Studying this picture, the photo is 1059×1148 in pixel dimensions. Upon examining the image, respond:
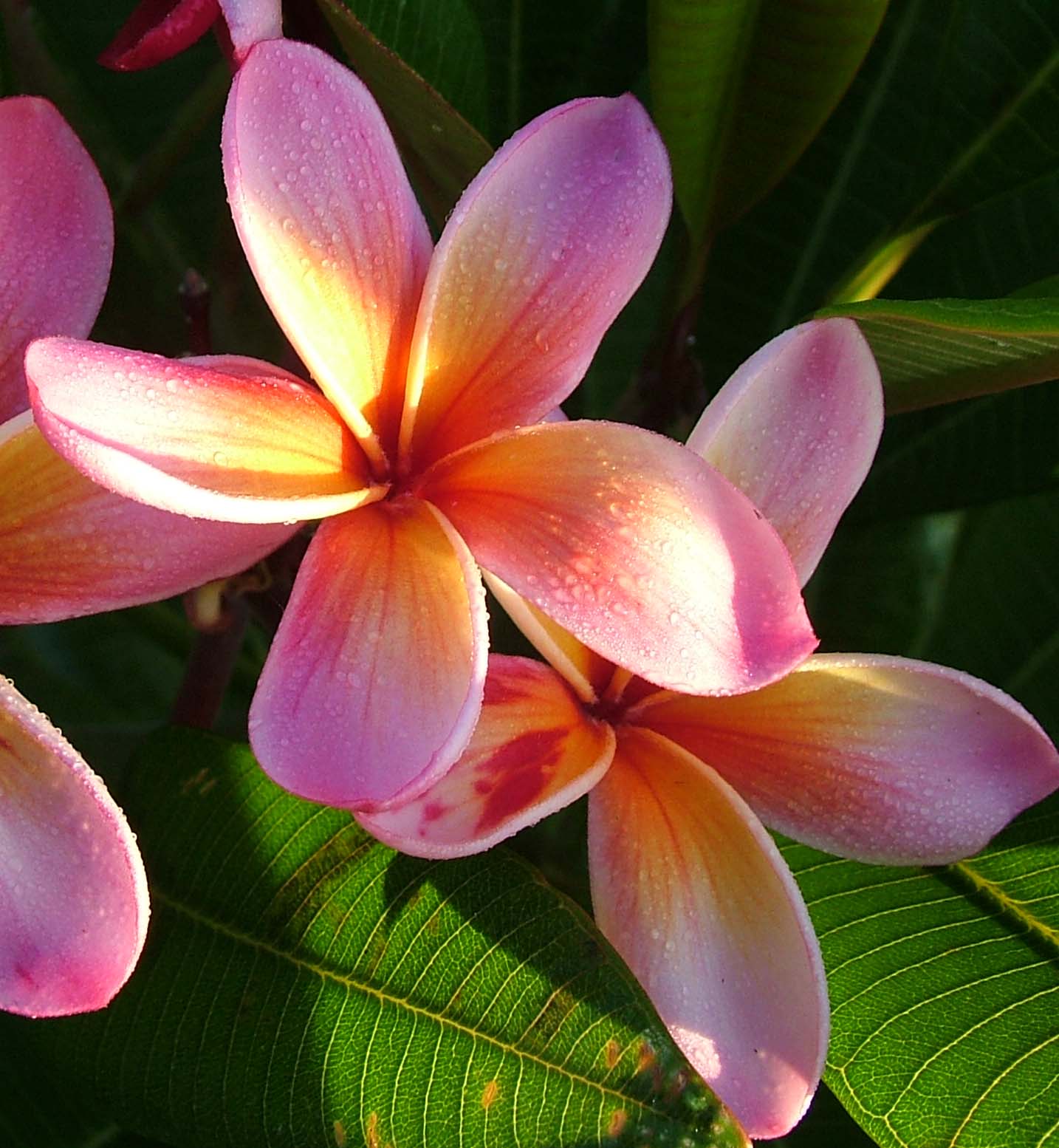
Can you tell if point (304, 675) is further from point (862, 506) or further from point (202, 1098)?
point (862, 506)

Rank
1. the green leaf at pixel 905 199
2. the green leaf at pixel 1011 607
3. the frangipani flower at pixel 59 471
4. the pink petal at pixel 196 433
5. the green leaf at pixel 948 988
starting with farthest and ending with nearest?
the green leaf at pixel 1011 607, the green leaf at pixel 905 199, the green leaf at pixel 948 988, the frangipani flower at pixel 59 471, the pink petal at pixel 196 433

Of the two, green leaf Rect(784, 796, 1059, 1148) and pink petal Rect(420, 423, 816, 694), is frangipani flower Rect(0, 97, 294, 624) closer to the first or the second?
pink petal Rect(420, 423, 816, 694)

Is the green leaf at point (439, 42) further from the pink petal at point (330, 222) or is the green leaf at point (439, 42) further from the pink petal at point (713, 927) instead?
the pink petal at point (713, 927)

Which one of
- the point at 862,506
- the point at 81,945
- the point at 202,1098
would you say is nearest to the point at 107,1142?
the point at 202,1098

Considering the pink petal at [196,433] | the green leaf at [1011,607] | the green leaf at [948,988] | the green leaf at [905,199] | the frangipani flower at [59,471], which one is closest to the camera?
the pink petal at [196,433]

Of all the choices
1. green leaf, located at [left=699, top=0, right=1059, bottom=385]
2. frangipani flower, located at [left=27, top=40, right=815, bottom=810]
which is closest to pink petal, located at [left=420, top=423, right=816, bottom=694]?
frangipani flower, located at [left=27, top=40, right=815, bottom=810]

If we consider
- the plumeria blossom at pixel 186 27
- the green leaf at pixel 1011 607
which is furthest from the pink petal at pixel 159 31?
the green leaf at pixel 1011 607

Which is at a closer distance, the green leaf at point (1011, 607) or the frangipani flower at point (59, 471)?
the frangipani flower at point (59, 471)
